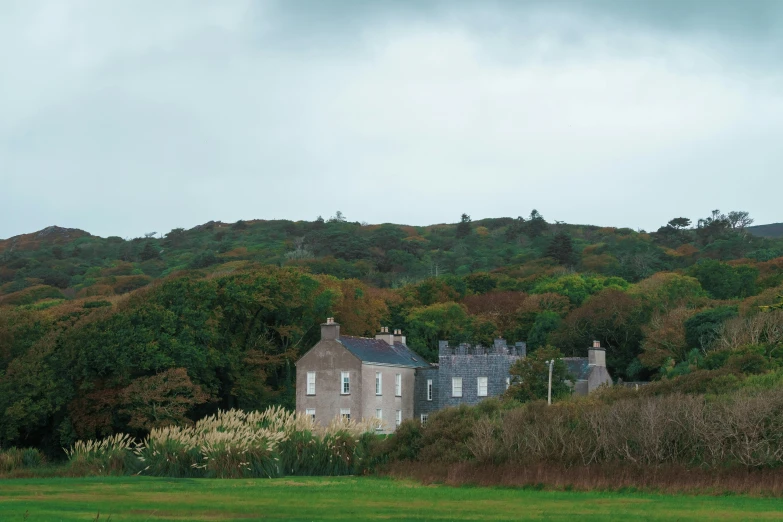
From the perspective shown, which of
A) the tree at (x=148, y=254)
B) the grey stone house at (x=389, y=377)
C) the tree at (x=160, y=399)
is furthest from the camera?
the tree at (x=148, y=254)

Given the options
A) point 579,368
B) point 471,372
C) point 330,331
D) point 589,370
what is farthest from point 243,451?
point 579,368

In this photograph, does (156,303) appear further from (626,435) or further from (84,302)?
(626,435)

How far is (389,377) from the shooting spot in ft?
221

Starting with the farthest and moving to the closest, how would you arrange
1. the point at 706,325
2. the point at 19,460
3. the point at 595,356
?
the point at 706,325
the point at 595,356
the point at 19,460

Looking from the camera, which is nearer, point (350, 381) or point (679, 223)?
point (350, 381)

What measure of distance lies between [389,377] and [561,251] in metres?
81.7

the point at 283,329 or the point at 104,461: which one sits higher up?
the point at 283,329

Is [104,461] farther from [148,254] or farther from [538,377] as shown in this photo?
[148,254]

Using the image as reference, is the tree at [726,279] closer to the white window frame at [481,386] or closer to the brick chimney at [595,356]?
the brick chimney at [595,356]

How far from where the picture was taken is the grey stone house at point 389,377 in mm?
65312

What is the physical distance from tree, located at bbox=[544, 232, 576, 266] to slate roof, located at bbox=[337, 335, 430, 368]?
7488 cm

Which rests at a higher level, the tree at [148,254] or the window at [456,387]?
the tree at [148,254]

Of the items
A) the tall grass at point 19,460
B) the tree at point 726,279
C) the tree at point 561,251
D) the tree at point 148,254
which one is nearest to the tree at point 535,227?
the tree at point 561,251

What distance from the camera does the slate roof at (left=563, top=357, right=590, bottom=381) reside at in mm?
65938
